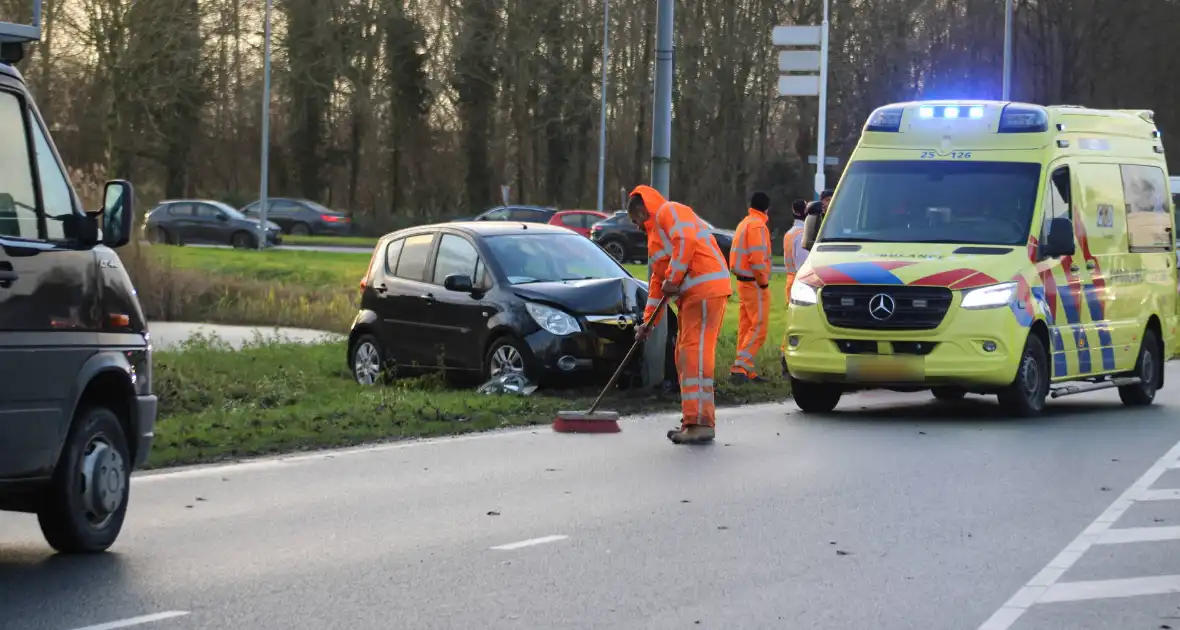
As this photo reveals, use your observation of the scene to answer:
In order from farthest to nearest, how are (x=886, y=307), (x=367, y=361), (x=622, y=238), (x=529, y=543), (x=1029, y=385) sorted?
(x=622, y=238) < (x=367, y=361) < (x=1029, y=385) < (x=886, y=307) < (x=529, y=543)

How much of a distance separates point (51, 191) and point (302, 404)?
24.8 ft

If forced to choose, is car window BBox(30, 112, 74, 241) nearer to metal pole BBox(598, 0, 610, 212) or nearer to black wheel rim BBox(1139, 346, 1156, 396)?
black wheel rim BBox(1139, 346, 1156, 396)

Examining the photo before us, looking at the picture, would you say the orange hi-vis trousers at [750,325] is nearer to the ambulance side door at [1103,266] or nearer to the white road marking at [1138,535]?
the ambulance side door at [1103,266]

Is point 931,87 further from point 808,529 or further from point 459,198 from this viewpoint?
point 808,529

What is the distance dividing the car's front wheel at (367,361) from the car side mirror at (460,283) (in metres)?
1.24

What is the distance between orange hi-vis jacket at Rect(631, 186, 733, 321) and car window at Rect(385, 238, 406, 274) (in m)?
4.68

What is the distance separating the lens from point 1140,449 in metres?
13.2

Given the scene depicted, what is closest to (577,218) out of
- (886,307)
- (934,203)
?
(934,203)

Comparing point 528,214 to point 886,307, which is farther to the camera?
point 528,214

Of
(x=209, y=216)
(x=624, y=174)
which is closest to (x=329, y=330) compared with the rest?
(x=209, y=216)

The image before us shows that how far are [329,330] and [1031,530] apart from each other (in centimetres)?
1531

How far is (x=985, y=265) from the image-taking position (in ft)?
49.1

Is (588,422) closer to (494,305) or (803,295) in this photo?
(803,295)

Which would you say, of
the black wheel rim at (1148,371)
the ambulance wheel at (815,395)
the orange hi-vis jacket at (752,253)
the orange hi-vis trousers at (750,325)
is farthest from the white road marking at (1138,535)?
the orange hi-vis jacket at (752,253)
